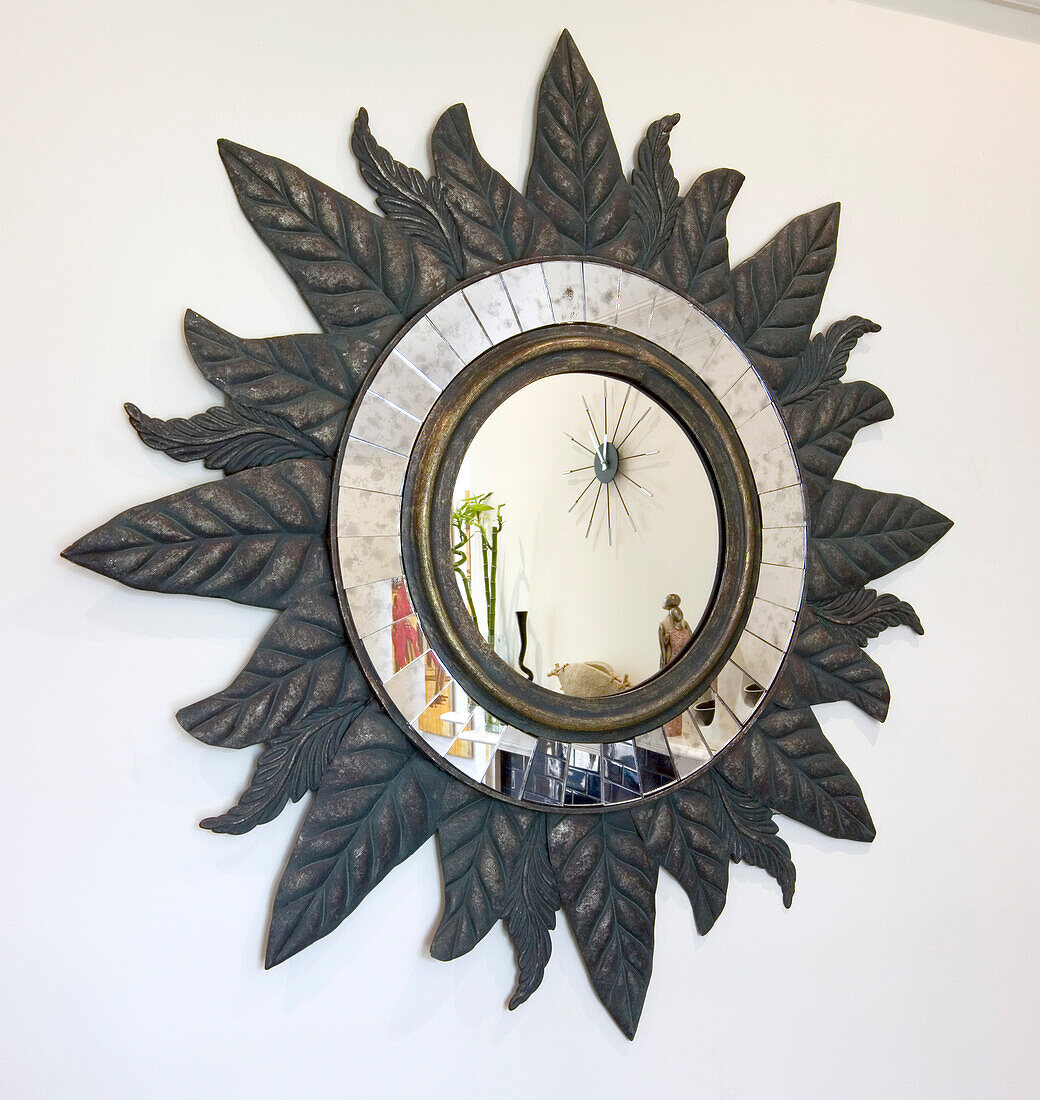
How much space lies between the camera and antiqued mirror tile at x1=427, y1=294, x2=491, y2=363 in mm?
1085

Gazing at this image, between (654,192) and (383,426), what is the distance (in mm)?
499

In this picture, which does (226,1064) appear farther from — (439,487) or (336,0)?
(336,0)

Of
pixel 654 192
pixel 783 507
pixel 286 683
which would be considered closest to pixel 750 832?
pixel 783 507

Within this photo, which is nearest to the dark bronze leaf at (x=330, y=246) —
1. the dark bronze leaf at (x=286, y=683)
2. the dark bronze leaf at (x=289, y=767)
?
the dark bronze leaf at (x=286, y=683)

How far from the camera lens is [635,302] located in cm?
117

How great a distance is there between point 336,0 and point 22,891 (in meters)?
1.04

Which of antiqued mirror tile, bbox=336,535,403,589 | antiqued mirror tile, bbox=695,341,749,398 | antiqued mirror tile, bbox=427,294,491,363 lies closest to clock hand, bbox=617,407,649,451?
antiqued mirror tile, bbox=695,341,749,398

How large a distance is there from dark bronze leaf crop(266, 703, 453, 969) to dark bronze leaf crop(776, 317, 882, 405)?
0.71 metres

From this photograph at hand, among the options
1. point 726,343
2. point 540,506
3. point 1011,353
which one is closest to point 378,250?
point 540,506

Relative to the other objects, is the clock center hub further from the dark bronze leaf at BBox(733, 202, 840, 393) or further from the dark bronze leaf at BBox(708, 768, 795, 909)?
the dark bronze leaf at BBox(708, 768, 795, 909)

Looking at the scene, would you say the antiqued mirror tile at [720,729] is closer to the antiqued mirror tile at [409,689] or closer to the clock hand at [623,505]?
the clock hand at [623,505]

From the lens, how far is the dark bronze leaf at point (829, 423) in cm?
129

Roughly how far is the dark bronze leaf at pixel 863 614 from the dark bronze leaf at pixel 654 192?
540 millimetres

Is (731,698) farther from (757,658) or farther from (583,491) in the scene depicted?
(583,491)
